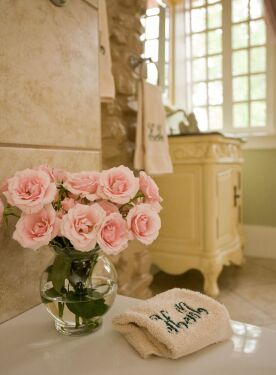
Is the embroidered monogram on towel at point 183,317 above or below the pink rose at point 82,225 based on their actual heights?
below

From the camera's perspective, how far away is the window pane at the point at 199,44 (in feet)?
9.53

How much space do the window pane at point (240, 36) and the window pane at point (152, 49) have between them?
28.5 inches

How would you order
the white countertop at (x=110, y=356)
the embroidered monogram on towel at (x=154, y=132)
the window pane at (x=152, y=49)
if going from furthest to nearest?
the window pane at (x=152, y=49), the embroidered monogram on towel at (x=154, y=132), the white countertop at (x=110, y=356)

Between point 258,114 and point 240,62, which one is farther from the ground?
point 240,62

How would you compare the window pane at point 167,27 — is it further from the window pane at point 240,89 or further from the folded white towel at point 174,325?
the folded white towel at point 174,325

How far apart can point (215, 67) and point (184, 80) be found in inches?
10.8

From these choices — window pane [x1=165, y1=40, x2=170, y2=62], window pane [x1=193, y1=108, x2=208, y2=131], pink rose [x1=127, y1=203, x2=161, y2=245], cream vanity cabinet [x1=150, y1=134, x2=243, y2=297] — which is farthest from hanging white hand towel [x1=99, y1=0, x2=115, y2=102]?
window pane [x1=193, y1=108, x2=208, y2=131]

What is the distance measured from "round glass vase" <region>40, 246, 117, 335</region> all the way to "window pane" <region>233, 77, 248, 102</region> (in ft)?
8.50

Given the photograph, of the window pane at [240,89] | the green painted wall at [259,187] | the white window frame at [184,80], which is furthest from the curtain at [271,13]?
the green painted wall at [259,187]

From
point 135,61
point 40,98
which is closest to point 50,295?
point 40,98

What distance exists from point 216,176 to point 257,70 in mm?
1285

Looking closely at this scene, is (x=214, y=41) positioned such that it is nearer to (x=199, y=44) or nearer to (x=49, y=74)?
(x=199, y=44)

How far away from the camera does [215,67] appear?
289 cm

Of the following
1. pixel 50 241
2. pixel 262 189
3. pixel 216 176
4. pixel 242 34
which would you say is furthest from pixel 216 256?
pixel 242 34
